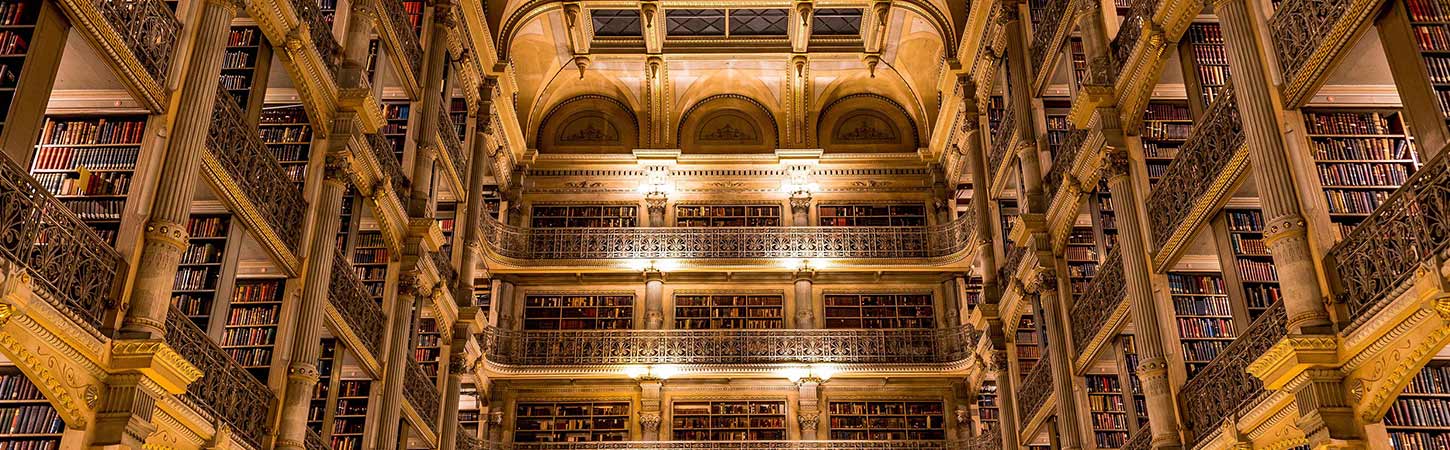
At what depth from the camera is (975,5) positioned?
13.7 metres

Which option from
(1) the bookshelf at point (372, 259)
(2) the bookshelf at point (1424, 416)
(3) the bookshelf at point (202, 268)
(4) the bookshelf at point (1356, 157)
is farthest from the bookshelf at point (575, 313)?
(2) the bookshelf at point (1424, 416)

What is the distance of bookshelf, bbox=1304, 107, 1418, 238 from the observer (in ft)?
22.0

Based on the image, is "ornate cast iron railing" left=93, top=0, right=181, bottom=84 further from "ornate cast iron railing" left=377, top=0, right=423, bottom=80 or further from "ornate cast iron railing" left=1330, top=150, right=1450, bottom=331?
"ornate cast iron railing" left=1330, top=150, right=1450, bottom=331

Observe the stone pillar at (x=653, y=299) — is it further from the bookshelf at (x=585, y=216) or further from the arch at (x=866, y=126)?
the arch at (x=866, y=126)

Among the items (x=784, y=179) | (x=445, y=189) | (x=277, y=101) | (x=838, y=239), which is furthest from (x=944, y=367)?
(x=277, y=101)

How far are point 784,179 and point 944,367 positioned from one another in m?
3.86

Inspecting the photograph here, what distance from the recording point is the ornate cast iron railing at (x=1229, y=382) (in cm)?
699

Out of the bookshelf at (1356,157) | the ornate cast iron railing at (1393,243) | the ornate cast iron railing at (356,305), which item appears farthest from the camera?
the ornate cast iron railing at (356,305)

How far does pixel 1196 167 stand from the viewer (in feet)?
26.6

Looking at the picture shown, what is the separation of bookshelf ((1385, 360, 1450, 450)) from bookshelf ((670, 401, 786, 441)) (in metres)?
8.97

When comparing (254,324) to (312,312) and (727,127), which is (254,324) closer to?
(312,312)

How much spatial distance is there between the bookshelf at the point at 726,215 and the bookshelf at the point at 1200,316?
816cm

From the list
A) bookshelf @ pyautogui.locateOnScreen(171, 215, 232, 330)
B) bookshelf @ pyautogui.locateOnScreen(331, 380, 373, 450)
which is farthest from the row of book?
bookshelf @ pyautogui.locateOnScreen(331, 380, 373, 450)

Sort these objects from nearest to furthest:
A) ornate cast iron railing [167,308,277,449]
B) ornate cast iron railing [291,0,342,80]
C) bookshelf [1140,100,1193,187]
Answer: ornate cast iron railing [167,308,277,449]
ornate cast iron railing [291,0,342,80]
bookshelf [1140,100,1193,187]
